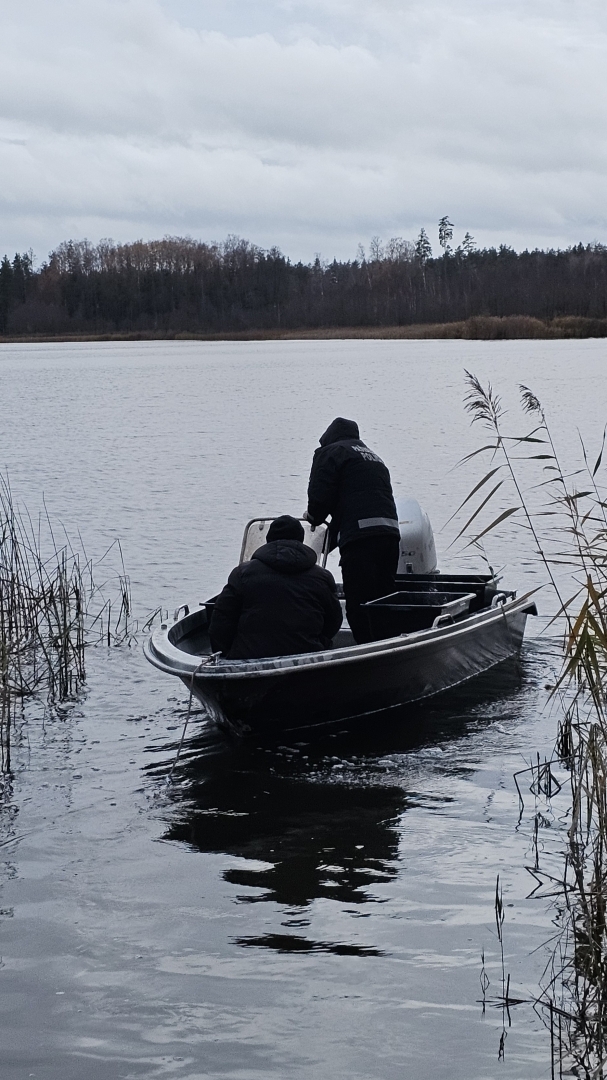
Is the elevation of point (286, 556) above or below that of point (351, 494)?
below

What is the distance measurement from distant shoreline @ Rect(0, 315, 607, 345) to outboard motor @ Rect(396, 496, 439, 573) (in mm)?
49663

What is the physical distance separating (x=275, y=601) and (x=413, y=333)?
6760cm

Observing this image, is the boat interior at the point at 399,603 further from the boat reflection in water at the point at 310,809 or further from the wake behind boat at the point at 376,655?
the boat reflection in water at the point at 310,809

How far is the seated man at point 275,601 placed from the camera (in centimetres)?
624

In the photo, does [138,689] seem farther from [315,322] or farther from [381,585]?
[315,322]

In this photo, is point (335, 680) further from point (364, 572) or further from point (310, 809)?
point (364, 572)

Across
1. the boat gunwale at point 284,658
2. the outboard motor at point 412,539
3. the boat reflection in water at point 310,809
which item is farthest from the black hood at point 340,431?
the boat reflection in water at point 310,809

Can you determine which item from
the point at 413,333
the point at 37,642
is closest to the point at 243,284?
the point at 413,333

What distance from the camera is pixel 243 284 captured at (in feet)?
354

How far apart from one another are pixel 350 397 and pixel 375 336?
48.8m

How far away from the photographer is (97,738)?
7.04 meters

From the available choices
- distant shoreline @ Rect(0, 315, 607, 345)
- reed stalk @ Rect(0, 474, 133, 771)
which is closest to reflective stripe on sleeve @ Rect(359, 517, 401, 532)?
reed stalk @ Rect(0, 474, 133, 771)

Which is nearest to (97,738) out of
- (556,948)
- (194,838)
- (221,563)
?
(194,838)

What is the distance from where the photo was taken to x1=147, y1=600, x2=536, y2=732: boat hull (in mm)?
6148
